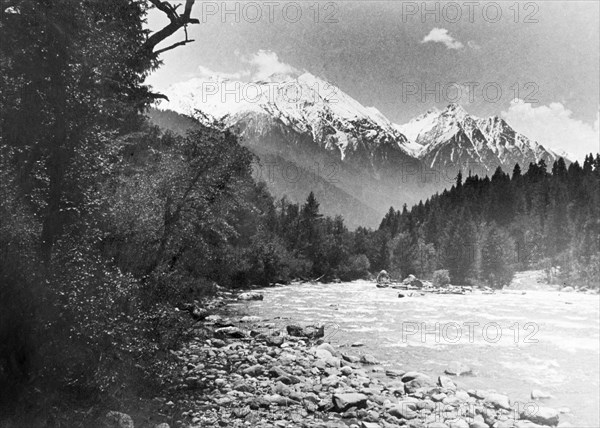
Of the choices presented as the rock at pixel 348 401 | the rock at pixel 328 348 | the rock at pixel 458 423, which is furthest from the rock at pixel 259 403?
the rock at pixel 328 348

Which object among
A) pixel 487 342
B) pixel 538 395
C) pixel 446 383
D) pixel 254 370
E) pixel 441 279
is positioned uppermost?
pixel 254 370

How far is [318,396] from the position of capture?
34.0 ft

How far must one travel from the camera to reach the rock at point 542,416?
31.2 ft

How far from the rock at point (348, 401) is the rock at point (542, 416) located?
3730 millimetres

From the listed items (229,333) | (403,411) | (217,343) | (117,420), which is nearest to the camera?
(117,420)

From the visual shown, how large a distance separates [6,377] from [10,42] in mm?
4663

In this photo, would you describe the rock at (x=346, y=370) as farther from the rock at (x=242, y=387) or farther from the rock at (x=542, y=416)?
the rock at (x=542, y=416)

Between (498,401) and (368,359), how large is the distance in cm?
498

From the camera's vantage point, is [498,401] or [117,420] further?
[498,401]

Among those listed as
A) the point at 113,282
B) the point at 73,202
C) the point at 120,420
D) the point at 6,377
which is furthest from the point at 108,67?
the point at 120,420

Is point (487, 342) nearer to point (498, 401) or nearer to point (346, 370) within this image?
point (498, 401)

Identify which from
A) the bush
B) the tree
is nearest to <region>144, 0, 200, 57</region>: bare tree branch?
the bush

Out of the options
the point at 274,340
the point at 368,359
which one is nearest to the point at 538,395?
the point at 368,359

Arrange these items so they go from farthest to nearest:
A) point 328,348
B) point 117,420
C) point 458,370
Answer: point 328,348, point 458,370, point 117,420
